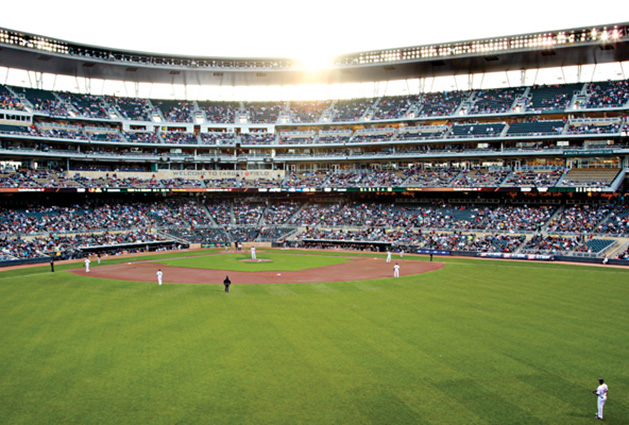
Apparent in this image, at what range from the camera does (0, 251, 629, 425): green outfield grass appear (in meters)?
11.9

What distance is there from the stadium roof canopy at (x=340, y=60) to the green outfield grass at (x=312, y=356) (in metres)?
40.0

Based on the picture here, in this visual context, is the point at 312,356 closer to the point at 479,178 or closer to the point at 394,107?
the point at 479,178

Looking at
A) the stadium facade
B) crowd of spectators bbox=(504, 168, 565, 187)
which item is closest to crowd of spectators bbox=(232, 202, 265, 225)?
the stadium facade

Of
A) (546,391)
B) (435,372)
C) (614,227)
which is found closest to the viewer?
(546,391)

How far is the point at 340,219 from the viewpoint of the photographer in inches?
2537

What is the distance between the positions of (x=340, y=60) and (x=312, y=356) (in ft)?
199

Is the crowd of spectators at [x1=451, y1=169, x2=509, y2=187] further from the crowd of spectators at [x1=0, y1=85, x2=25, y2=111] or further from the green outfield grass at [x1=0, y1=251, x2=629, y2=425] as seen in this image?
the crowd of spectators at [x1=0, y1=85, x2=25, y2=111]

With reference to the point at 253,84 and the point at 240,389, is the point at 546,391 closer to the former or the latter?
the point at 240,389

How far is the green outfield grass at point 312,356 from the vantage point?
39.2 feet

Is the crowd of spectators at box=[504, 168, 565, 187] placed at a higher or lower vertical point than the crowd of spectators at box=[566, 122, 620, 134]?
lower

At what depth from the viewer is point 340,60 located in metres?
69.1

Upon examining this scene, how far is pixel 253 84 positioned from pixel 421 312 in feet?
209

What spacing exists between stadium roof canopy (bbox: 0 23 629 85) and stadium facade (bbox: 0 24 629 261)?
26 cm

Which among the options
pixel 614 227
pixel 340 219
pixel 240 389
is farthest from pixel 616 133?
pixel 240 389
